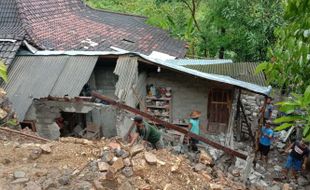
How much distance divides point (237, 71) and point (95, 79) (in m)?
4.51

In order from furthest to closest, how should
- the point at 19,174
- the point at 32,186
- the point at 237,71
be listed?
the point at 237,71, the point at 19,174, the point at 32,186

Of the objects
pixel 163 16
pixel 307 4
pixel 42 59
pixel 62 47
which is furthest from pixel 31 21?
pixel 307 4

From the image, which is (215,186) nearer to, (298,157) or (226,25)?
(298,157)

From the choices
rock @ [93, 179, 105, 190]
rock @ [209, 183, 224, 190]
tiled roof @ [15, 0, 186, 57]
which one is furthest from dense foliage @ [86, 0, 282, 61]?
rock @ [93, 179, 105, 190]

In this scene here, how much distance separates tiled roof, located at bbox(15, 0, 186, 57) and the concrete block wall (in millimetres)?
2650

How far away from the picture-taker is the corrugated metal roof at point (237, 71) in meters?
10.2

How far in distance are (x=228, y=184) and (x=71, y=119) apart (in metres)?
5.60

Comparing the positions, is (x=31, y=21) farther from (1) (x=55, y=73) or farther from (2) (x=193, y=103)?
(2) (x=193, y=103)

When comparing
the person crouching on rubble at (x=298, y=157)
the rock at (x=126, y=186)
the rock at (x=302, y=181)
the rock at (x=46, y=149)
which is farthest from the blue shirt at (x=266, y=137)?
the rock at (x=46, y=149)

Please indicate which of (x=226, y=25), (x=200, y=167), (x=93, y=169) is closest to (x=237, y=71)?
(x=226, y=25)

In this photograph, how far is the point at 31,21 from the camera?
38.7 ft

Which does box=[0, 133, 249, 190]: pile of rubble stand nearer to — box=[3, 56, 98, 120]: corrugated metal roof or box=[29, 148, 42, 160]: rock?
box=[29, 148, 42, 160]: rock

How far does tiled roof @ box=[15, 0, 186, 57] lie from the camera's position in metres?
11.6

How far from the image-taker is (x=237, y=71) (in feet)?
36.3
